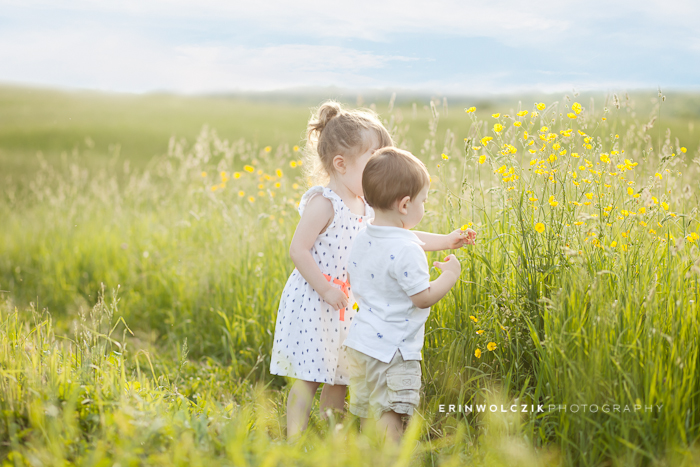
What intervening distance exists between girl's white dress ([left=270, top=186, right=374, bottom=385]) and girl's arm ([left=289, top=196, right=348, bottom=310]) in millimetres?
51

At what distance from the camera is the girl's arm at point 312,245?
99.2 inches

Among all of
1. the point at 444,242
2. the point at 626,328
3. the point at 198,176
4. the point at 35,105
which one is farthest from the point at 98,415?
the point at 35,105

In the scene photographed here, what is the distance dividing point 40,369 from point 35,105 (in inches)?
1153

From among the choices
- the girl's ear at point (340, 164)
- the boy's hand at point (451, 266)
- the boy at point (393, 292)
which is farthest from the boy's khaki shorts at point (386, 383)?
the girl's ear at point (340, 164)

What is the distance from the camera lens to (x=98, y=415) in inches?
78.4

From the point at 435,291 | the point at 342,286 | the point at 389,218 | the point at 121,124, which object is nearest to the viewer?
the point at 435,291

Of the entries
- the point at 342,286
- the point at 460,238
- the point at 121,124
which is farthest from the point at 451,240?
the point at 121,124

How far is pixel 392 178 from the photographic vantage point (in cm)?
228

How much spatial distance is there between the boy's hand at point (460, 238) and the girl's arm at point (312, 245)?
60 centimetres

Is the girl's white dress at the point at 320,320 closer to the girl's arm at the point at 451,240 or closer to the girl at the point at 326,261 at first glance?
the girl at the point at 326,261

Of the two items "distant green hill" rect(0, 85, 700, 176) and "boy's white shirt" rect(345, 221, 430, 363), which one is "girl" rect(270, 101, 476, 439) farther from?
"distant green hill" rect(0, 85, 700, 176)

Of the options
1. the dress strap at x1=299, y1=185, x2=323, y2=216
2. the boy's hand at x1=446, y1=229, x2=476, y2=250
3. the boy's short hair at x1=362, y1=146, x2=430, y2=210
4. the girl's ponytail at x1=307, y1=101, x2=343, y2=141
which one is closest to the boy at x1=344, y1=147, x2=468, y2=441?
the boy's short hair at x1=362, y1=146, x2=430, y2=210

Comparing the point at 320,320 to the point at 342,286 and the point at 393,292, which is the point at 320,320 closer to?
the point at 342,286

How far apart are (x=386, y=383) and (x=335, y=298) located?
0.48 meters
